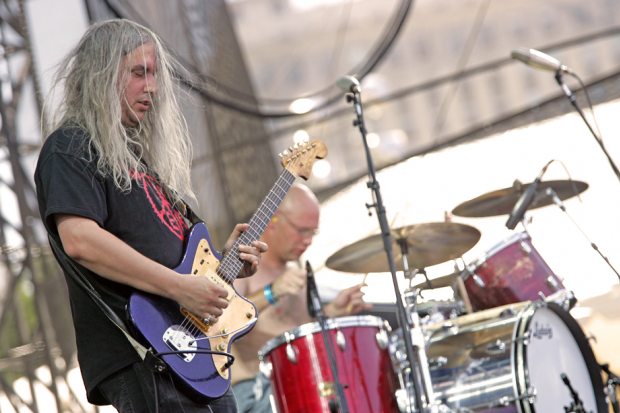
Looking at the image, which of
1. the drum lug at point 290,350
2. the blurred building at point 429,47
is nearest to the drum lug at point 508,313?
the drum lug at point 290,350

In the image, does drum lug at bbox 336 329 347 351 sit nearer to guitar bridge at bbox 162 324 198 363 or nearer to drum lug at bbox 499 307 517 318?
drum lug at bbox 499 307 517 318

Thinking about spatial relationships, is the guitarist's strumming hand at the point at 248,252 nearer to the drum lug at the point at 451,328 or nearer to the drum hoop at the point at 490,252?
the drum lug at the point at 451,328

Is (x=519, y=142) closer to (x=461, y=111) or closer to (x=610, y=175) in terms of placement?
(x=610, y=175)

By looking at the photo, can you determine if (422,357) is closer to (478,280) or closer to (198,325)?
(478,280)

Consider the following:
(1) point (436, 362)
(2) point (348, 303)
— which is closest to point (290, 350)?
(2) point (348, 303)

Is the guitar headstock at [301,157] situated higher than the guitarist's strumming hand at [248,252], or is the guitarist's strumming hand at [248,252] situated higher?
the guitar headstock at [301,157]

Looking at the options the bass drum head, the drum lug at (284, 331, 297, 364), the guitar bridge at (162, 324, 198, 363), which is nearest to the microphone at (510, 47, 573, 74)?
the bass drum head

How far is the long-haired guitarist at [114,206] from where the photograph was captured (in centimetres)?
153

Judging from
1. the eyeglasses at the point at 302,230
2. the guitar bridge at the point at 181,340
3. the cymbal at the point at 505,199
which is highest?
the eyeglasses at the point at 302,230

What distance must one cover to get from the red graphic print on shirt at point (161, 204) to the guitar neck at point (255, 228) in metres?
0.18

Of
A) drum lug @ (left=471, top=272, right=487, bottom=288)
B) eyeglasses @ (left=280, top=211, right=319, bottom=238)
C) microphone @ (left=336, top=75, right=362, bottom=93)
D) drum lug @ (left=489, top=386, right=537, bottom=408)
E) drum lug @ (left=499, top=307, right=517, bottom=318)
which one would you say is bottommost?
drum lug @ (left=489, top=386, right=537, bottom=408)

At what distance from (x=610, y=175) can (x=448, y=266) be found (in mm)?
2198

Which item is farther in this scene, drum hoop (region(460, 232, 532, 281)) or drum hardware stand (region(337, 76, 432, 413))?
drum hoop (region(460, 232, 532, 281))

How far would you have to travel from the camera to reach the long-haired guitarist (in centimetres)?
153
